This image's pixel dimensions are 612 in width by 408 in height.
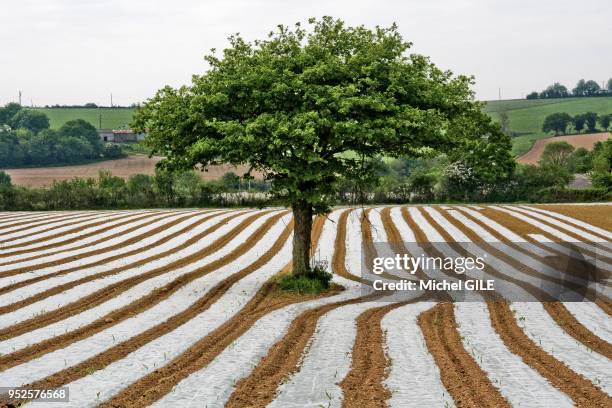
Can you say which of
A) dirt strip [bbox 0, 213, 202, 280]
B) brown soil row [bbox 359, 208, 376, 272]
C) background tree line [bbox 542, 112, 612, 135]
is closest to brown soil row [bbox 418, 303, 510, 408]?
brown soil row [bbox 359, 208, 376, 272]

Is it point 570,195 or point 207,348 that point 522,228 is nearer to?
point 570,195

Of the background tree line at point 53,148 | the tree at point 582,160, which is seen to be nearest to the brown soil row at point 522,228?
the tree at point 582,160

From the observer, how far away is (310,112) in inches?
922

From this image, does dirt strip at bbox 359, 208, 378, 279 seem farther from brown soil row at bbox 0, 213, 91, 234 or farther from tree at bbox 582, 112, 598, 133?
tree at bbox 582, 112, 598, 133

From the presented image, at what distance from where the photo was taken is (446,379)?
47.0 ft

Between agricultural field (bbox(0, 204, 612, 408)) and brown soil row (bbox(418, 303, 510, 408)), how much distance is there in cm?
6

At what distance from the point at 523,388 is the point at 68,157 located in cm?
13848

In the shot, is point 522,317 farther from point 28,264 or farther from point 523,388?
point 28,264

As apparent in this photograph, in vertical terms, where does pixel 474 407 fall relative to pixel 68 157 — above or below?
below

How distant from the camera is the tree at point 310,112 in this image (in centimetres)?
2420

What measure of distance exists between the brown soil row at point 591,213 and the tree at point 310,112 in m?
30.0

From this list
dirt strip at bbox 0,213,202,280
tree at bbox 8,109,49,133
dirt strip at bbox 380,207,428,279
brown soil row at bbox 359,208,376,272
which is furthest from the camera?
tree at bbox 8,109,49,133

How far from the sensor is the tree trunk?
27.4 metres

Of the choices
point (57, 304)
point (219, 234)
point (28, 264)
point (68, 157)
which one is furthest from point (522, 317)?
point (68, 157)
